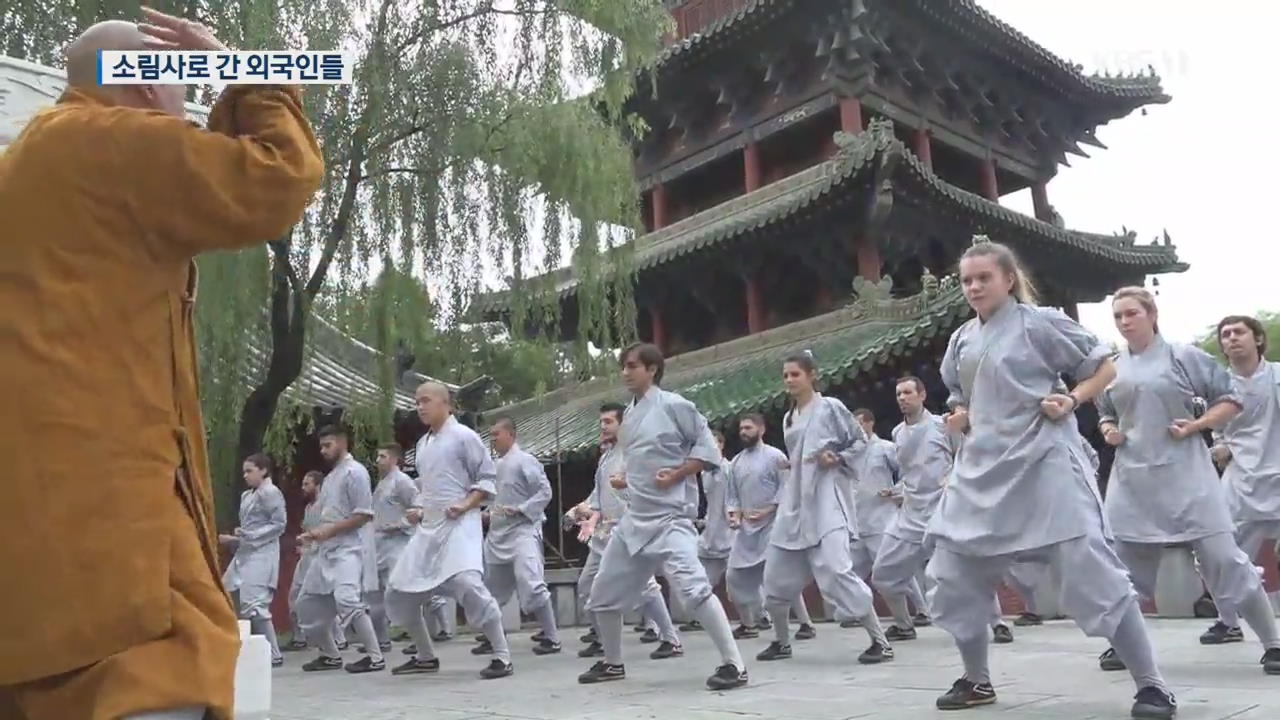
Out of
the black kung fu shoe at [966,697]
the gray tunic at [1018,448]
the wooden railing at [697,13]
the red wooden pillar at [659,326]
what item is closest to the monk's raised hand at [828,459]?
the gray tunic at [1018,448]

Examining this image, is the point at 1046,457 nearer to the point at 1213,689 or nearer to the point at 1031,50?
the point at 1213,689

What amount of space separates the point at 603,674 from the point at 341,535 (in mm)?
3087

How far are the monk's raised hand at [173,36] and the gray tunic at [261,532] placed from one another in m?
7.95

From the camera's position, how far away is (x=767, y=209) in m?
16.5

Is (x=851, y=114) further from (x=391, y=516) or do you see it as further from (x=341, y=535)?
(x=341, y=535)

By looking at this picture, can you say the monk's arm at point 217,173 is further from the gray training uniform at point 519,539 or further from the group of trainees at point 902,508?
the gray training uniform at point 519,539

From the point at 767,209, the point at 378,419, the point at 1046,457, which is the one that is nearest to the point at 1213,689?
the point at 1046,457

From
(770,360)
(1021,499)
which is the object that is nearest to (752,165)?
(770,360)

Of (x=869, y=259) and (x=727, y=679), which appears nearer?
(x=727, y=679)

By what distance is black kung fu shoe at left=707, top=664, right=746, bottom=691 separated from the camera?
5699 mm

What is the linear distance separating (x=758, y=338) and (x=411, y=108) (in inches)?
301

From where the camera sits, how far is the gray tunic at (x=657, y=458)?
619cm

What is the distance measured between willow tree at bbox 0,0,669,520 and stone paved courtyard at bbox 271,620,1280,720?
3.53 meters

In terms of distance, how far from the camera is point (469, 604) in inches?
284
